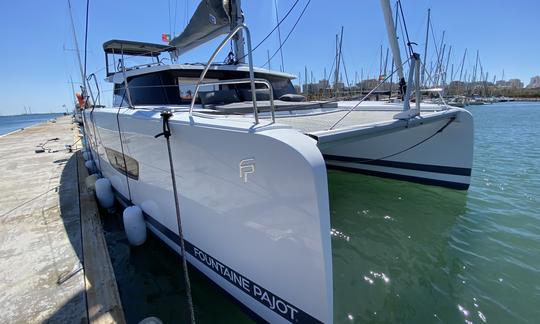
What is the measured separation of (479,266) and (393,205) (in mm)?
1595

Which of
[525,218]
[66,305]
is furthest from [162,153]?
[525,218]

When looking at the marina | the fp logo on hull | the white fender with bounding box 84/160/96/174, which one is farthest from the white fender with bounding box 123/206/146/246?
the white fender with bounding box 84/160/96/174

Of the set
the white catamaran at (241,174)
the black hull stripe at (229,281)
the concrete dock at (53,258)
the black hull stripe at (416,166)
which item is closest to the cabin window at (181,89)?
the white catamaran at (241,174)

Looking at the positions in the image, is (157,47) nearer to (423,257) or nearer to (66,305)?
(66,305)

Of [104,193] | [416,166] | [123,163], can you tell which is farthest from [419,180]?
[104,193]

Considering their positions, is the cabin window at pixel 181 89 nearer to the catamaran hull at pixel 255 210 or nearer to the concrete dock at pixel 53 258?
the catamaran hull at pixel 255 210

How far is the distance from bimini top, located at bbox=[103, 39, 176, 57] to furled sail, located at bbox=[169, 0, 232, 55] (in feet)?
0.90

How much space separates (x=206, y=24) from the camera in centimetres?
460

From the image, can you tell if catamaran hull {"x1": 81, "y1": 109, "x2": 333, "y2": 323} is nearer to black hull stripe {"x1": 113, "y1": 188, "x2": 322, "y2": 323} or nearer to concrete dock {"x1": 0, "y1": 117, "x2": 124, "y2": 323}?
black hull stripe {"x1": 113, "y1": 188, "x2": 322, "y2": 323}

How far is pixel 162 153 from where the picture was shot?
2514 millimetres

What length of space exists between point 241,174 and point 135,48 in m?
4.44

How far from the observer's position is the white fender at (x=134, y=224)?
3.25 metres

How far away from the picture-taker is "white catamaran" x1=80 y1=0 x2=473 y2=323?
153 cm

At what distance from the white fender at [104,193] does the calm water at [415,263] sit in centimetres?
41
